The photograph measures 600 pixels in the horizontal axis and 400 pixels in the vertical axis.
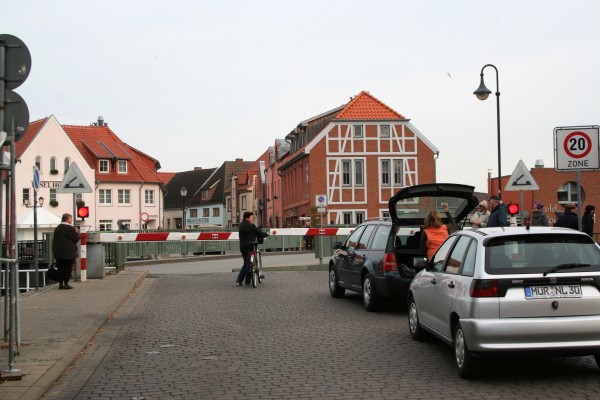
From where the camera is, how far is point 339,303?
1509cm

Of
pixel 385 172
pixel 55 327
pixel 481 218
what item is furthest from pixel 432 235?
pixel 385 172

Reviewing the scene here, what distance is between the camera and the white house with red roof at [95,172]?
6744cm

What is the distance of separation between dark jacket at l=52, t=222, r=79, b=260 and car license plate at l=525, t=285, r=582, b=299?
12.8m

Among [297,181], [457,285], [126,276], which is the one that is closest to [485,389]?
[457,285]

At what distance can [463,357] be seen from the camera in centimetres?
767

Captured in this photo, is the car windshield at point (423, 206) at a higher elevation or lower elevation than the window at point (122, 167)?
lower

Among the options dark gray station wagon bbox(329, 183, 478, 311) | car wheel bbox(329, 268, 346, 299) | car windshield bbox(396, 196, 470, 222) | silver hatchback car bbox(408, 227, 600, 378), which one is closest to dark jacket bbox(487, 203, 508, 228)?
dark gray station wagon bbox(329, 183, 478, 311)

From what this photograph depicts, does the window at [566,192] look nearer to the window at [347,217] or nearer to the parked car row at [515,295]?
the window at [347,217]

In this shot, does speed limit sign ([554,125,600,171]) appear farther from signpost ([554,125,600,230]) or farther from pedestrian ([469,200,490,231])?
pedestrian ([469,200,490,231])

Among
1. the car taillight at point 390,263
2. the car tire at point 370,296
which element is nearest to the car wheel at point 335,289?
the car tire at point 370,296

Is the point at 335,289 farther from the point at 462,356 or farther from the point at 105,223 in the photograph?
the point at 105,223

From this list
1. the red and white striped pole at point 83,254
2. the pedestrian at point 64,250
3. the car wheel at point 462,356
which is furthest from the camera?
the red and white striped pole at point 83,254

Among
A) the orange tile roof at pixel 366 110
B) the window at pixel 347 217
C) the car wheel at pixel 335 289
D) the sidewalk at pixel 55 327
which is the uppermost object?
the orange tile roof at pixel 366 110

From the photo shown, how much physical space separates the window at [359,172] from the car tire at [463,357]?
49698 millimetres
